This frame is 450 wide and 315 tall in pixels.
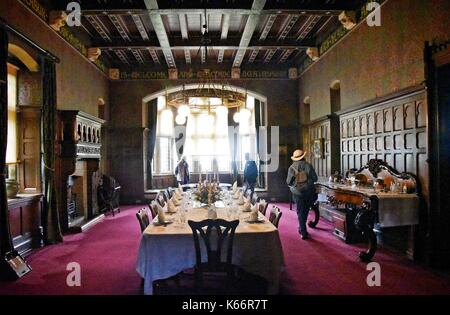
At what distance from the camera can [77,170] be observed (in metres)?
7.52

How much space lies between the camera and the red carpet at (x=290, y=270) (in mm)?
3867

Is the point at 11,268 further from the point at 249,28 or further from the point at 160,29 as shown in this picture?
the point at 249,28

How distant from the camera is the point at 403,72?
5.42 m

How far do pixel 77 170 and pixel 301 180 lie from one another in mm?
5105

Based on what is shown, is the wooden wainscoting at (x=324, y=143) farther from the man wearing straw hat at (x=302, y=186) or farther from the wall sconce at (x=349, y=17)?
the wall sconce at (x=349, y=17)

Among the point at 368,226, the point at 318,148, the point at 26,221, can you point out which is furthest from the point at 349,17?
the point at 26,221

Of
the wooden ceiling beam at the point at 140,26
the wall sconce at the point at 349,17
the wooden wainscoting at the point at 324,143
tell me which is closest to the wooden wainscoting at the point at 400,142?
the wooden wainscoting at the point at 324,143

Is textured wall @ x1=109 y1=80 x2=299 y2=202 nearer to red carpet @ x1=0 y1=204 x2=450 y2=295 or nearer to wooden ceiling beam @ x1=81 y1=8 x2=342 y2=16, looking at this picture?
wooden ceiling beam @ x1=81 y1=8 x2=342 y2=16

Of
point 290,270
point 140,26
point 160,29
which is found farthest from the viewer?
point 140,26

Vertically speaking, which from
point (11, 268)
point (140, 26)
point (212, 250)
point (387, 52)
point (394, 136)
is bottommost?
point (11, 268)

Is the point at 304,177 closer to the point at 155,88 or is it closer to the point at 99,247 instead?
the point at 99,247

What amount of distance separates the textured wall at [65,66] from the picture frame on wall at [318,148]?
6.54 m
